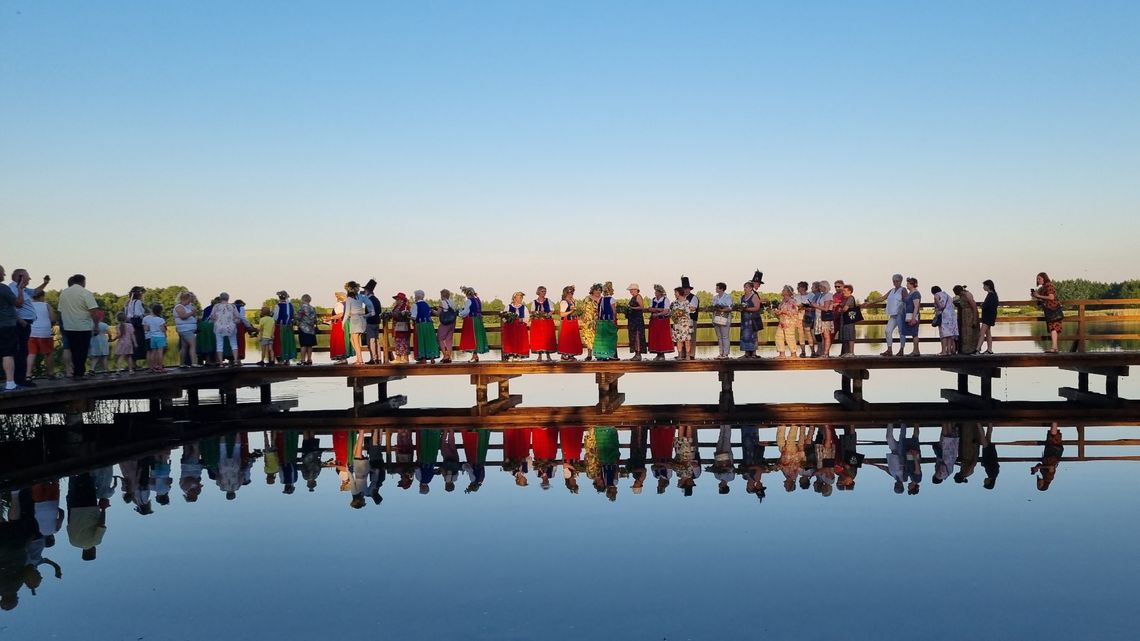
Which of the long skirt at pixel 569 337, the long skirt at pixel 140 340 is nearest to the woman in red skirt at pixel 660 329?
the long skirt at pixel 569 337

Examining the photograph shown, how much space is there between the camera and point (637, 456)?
15789 mm

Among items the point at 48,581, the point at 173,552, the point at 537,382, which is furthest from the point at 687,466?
the point at 537,382

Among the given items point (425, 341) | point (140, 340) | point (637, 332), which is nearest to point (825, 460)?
point (637, 332)

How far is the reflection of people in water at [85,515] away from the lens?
10375 mm

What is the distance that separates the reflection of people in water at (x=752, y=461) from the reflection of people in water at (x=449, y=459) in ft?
13.3

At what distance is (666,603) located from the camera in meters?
7.77

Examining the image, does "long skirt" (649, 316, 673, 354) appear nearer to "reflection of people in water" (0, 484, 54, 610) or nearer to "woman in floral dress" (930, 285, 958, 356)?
"woman in floral dress" (930, 285, 958, 356)

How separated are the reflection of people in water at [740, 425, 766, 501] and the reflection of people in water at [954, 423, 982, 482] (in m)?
2.29

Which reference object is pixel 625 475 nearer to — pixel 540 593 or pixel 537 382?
pixel 540 593

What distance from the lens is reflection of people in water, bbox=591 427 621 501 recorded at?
13.0 meters

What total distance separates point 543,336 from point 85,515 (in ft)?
36.8

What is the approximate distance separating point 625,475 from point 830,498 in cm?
308

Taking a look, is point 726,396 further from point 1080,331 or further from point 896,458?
point 1080,331

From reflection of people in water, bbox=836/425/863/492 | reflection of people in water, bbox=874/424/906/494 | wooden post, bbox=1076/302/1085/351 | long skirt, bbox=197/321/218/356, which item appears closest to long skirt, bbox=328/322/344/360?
long skirt, bbox=197/321/218/356
